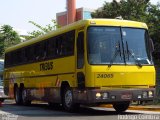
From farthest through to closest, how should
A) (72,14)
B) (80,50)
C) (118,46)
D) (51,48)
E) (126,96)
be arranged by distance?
(72,14)
(51,48)
(80,50)
(118,46)
(126,96)

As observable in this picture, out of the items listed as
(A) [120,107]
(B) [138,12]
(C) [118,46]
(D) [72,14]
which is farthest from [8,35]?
(C) [118,46]

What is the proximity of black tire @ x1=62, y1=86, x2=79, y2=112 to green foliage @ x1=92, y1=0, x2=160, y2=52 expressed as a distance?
53.9 feet

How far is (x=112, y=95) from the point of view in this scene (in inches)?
632

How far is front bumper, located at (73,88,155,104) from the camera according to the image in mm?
15914

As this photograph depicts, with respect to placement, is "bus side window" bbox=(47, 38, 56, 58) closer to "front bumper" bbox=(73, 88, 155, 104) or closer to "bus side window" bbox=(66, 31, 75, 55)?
"bus side window" bbox=(66, 31, 75, 55)

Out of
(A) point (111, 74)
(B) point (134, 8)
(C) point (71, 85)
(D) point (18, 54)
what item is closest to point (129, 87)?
Answer: (A) point (111, 74)

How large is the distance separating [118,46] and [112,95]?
5.76ft

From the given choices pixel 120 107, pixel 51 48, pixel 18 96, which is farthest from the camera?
pixel 18 96

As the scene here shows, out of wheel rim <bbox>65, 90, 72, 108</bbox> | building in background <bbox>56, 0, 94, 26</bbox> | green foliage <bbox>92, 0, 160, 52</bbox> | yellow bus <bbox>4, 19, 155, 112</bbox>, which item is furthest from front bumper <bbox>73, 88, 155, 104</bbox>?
building in background <bbox>56, 0, 94, 26</bbox>

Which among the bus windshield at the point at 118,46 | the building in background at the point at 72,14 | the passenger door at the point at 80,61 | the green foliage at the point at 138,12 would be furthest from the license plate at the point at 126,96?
the building in background at the point at 72,14

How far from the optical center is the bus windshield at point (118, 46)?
637 inches

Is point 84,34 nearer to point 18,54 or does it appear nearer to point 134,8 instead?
point 18,54

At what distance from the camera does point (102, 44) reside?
1625cm

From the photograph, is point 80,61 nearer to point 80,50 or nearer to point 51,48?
point 80,50
